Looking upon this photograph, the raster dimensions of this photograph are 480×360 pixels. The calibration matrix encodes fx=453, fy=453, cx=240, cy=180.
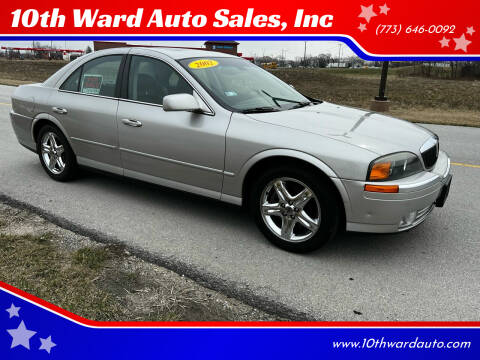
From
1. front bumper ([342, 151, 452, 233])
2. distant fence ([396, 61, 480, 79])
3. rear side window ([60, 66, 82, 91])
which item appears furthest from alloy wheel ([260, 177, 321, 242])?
distant fence ([396, 61, 480, 79])

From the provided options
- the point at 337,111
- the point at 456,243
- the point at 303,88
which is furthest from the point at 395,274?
the point at 303,88

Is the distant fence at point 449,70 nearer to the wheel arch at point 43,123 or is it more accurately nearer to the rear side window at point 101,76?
the rear side window at point 101,76

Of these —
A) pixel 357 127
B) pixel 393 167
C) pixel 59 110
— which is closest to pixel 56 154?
pixel 59 110

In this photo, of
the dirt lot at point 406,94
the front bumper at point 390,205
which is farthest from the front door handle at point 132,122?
the dirt lot at point 406,94

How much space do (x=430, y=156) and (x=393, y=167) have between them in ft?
2.10

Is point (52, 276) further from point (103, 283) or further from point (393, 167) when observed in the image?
point (393, 167)

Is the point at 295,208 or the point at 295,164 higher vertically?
the point at 295,164

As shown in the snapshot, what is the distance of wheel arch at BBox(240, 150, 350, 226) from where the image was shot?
3314 mm

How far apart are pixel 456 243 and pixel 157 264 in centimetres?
250

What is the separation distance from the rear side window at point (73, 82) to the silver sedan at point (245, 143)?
16mm

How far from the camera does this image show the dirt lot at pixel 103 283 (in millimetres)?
2795

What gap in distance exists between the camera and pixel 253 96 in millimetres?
4188

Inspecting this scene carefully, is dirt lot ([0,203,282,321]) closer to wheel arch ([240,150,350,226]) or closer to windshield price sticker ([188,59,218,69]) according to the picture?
wheel arch ([240,150,350,226])

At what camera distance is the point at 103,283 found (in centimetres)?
308
